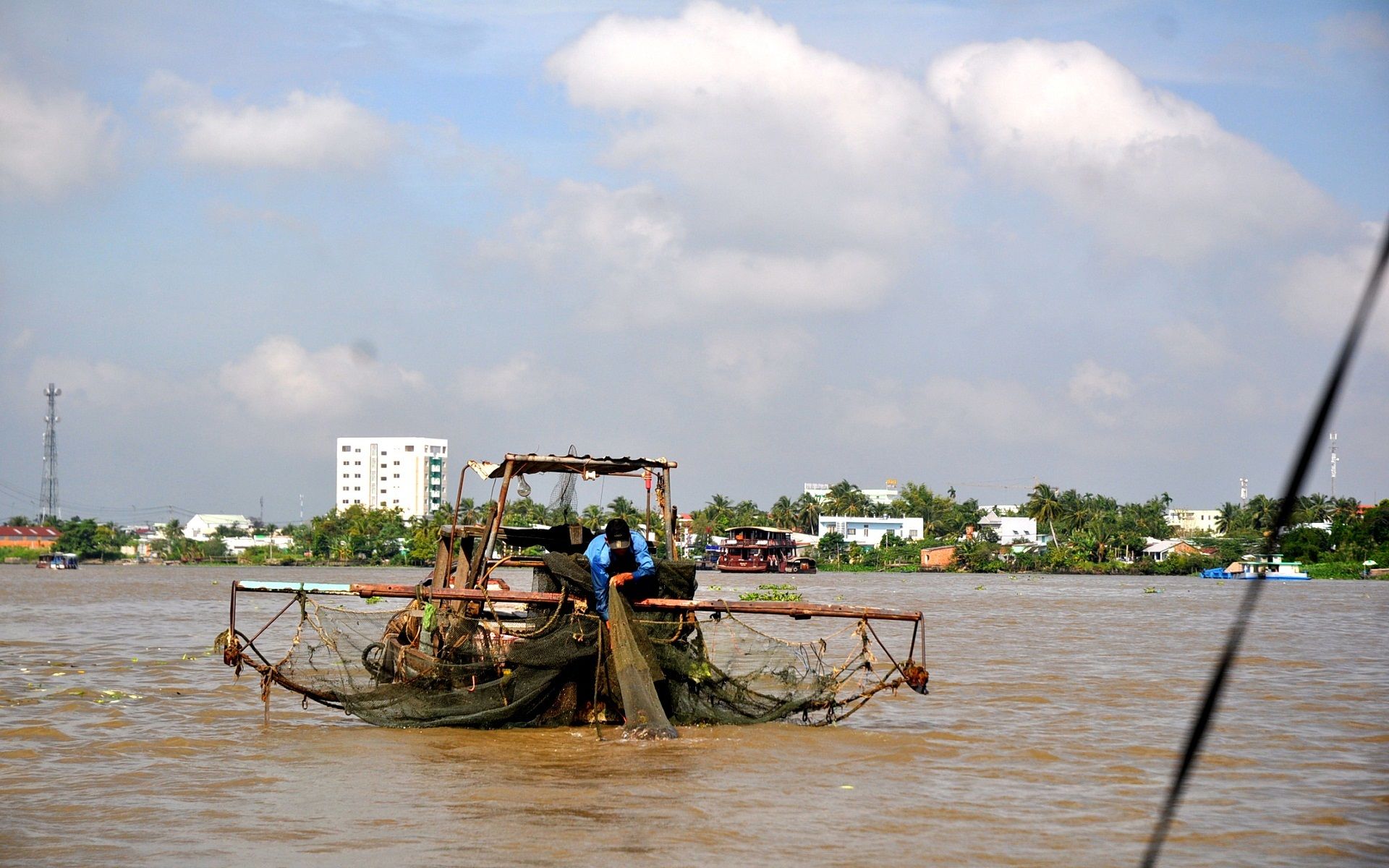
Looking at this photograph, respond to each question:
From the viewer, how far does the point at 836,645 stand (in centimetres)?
1944

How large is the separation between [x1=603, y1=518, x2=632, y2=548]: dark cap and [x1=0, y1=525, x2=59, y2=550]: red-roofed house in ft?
413

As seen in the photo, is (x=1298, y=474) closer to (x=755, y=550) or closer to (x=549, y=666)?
(x=549, y=666)

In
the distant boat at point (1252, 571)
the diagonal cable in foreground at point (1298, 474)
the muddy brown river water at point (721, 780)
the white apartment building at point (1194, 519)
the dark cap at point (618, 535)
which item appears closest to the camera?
the diagonal cable in foreground at point (1298, 474)

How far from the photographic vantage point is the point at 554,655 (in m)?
9.83

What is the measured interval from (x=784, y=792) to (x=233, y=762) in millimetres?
4032

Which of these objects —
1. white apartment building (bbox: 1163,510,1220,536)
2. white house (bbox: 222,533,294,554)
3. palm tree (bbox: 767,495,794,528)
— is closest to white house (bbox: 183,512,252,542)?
white house (bbox: 222,533,294,554)

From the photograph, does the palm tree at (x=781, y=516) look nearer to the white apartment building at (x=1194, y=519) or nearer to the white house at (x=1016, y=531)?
the white house at (x=1016, y=531)

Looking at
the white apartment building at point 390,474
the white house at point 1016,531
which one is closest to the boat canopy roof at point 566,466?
the white house at point 1016,531

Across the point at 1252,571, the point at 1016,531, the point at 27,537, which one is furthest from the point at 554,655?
the point at 27,537

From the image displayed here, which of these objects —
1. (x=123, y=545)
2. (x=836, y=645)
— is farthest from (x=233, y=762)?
(x=123, y=545)

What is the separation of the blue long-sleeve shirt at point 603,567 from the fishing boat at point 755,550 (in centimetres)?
6790

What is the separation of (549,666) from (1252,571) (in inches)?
2532

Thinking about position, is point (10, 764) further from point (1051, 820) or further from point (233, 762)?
point (1051, 820)

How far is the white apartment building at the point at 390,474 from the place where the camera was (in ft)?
483
